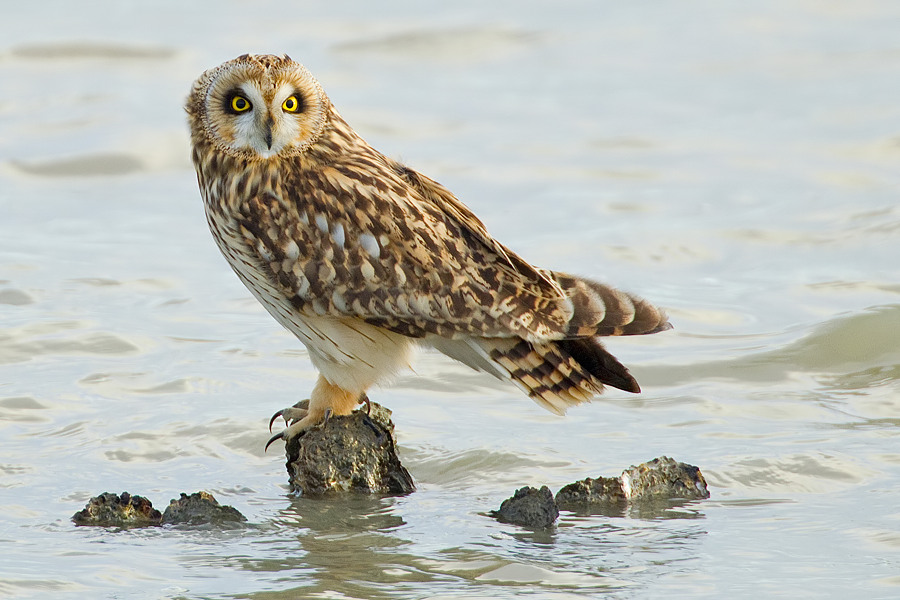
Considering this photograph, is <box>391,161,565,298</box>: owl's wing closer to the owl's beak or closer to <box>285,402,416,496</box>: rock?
the owl's beak

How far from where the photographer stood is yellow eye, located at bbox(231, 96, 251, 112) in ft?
19.4

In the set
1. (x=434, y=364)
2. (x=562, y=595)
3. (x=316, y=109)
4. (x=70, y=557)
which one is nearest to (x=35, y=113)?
(x=434, y=364)

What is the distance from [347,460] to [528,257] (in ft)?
13.7

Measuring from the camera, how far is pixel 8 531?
534 cm

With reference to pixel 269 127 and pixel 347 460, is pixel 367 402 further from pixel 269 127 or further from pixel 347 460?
pixel 269 127

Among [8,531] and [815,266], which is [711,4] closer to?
[815,266]

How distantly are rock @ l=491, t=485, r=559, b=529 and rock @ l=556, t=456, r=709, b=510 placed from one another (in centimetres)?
19

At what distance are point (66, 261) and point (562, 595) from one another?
568 cm

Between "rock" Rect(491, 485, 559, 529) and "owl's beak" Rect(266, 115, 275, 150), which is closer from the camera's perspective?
"rock" Rect(491, 485, 559, 529)

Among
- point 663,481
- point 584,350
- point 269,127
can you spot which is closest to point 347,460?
point 584,350

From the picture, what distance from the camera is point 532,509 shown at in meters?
5.26

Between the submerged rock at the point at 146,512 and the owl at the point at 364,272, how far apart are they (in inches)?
29.8

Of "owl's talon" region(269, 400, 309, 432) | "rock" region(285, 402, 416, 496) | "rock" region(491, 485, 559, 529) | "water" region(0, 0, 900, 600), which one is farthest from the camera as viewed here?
"owl's talon" region(269, 400, 309, 432)

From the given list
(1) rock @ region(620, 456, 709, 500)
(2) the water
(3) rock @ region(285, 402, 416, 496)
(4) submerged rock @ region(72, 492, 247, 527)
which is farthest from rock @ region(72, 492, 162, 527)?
(1) rock @ region(620, 456, 709, 500)
